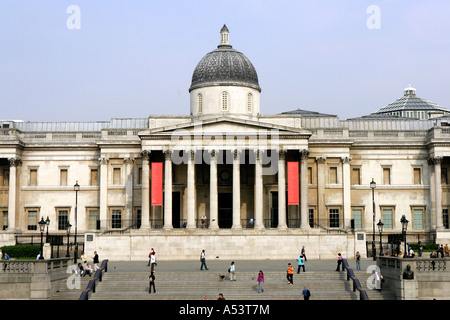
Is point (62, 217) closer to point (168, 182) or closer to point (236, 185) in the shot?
point (168, 182)

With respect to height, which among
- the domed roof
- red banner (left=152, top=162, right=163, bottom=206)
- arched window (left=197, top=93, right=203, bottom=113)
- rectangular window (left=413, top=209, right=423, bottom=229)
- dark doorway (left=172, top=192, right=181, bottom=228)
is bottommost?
rectangular window (left=413, top=209, right=423, bottom=229)

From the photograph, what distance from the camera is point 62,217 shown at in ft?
228

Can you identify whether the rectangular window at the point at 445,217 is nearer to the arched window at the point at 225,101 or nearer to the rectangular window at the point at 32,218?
the arched window at the point at 225,101

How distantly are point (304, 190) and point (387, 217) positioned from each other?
1214 centimetres

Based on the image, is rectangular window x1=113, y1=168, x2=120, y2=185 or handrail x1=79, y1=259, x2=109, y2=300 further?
rectangular window x1=113, y1=168, x2=120, y2=185

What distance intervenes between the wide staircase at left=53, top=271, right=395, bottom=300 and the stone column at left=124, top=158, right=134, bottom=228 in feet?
84.4

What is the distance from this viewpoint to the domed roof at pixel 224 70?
66500 mm

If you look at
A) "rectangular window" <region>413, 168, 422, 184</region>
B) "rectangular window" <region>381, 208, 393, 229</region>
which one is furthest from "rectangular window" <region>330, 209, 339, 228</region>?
"rectangular window" <region>413, 168, 422, 184</region>

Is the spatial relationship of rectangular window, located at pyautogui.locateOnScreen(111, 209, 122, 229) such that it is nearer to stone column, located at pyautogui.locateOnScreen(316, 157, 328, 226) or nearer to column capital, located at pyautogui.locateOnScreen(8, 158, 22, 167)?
column capital, located at pyautogui.locateOnScreen(8, 158, 22, 167)

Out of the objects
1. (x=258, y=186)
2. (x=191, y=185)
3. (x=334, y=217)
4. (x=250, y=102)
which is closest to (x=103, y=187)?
(x=191, y=185)

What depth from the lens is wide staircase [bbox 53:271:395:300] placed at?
3591 centimetres

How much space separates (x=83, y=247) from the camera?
5981 centimetres

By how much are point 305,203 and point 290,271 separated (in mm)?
24091

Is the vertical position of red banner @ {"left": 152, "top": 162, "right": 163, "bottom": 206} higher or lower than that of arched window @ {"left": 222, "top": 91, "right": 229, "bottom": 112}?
lower
